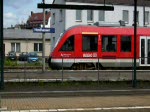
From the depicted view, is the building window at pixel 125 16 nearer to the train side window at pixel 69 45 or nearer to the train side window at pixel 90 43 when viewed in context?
the train side window at pixel 90 43

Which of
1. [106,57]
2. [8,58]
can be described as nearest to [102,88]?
[8,58]

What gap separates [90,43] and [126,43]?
261 centimetres

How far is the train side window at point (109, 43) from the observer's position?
29.7 m

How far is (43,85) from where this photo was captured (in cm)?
1852

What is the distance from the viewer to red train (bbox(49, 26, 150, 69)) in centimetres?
2894

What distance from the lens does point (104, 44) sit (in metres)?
29.7

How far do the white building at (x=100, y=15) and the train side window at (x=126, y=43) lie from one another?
21339 mm

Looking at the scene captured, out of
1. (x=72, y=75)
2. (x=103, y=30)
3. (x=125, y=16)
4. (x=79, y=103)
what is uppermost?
(x=125, y=16)

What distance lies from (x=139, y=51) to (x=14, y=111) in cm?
1912

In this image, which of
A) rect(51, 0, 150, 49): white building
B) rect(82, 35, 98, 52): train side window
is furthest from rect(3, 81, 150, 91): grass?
rect(51, 0, 150, 49): white building

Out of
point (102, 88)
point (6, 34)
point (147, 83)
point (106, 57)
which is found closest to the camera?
point (102, 88)

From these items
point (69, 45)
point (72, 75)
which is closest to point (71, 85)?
point (72, 75)

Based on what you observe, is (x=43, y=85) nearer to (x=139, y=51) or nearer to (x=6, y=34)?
(x=139, y=51)

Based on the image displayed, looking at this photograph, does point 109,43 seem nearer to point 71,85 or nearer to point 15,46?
point 71,85
